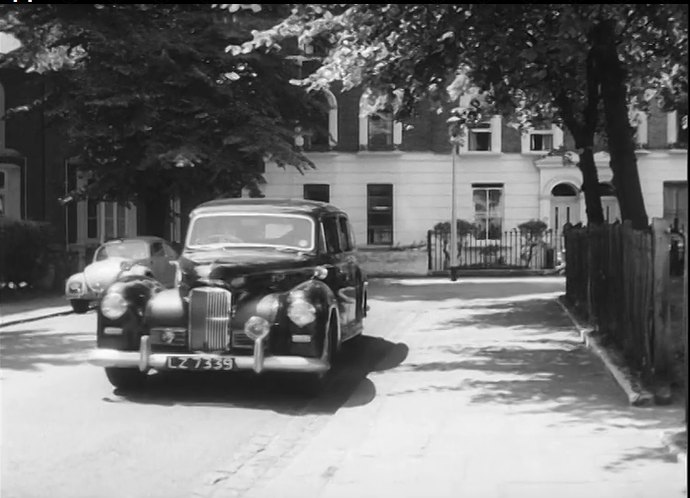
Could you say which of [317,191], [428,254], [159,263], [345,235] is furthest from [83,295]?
[317,191]

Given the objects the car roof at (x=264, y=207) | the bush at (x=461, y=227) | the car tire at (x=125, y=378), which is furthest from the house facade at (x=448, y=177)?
the car tire at (x=125, y=378)

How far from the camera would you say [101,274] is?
21.8m

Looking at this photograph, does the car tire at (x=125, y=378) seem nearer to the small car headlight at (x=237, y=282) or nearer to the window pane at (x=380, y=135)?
the small car headlight at (x=237, y=282)

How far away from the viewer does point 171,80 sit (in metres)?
26.3

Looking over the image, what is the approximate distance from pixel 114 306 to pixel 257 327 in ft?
5.27

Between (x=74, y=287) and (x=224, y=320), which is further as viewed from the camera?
(x=74, y=287)

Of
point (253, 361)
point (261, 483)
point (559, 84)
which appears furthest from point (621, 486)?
point (559, 84)

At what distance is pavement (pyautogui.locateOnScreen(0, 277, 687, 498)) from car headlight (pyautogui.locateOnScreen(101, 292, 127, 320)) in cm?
256

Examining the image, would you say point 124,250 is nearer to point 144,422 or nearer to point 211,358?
point 211,358

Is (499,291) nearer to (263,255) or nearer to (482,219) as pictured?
(482,219)

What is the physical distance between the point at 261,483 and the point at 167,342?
359 centimetres

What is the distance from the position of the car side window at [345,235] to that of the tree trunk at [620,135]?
455cm

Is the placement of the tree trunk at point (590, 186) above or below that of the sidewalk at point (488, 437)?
above

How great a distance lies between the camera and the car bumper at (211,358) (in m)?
9.77
